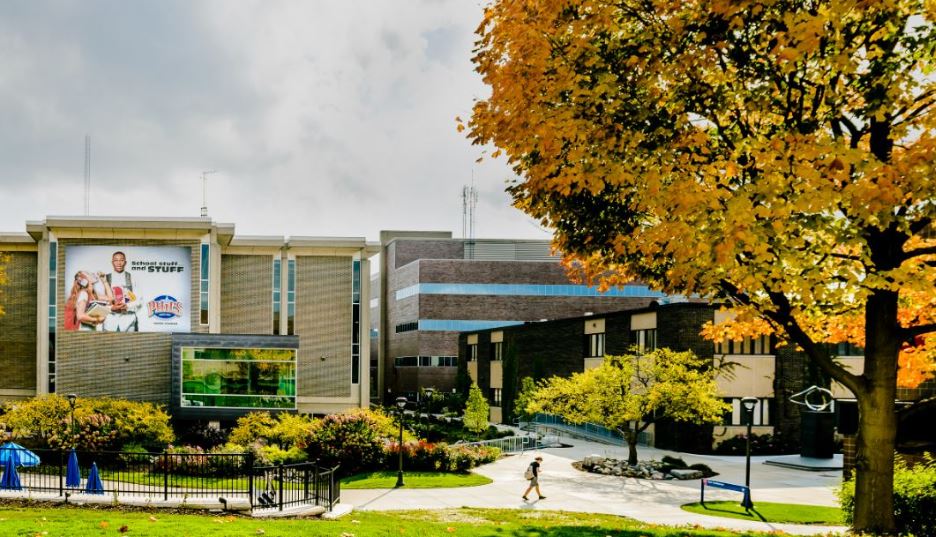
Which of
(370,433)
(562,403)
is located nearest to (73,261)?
(370,433)

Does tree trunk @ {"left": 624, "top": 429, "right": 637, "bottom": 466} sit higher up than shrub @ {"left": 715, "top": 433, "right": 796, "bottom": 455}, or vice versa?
tree trunk @ {"left": 624, "top": 429, "right": 637, "bottom": 466}

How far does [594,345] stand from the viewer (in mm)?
45688

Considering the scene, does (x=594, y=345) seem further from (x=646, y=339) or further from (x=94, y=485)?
(x=94, y=485)

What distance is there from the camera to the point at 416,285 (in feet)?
239

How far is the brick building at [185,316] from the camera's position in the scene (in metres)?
40.2

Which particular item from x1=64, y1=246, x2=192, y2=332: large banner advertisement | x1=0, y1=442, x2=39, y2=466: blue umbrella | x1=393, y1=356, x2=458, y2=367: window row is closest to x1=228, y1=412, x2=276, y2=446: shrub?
x1=64, y1=246, x2=192, y2=332: large banner advertisement

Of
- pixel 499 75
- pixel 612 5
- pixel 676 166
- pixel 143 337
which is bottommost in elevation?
pixel 143 337

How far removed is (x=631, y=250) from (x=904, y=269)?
10.3 feet

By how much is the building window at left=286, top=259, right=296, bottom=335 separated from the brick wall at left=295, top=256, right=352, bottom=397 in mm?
218

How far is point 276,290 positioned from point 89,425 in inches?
648

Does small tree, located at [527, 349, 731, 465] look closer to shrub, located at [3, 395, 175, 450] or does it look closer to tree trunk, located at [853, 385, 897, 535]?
shrub, located at [3, 395, 175, 450]

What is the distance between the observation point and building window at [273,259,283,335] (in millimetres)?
44781

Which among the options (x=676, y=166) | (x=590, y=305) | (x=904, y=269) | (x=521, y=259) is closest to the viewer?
(x=904, y=269)

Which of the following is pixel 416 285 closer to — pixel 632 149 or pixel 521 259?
pixel 521 259
